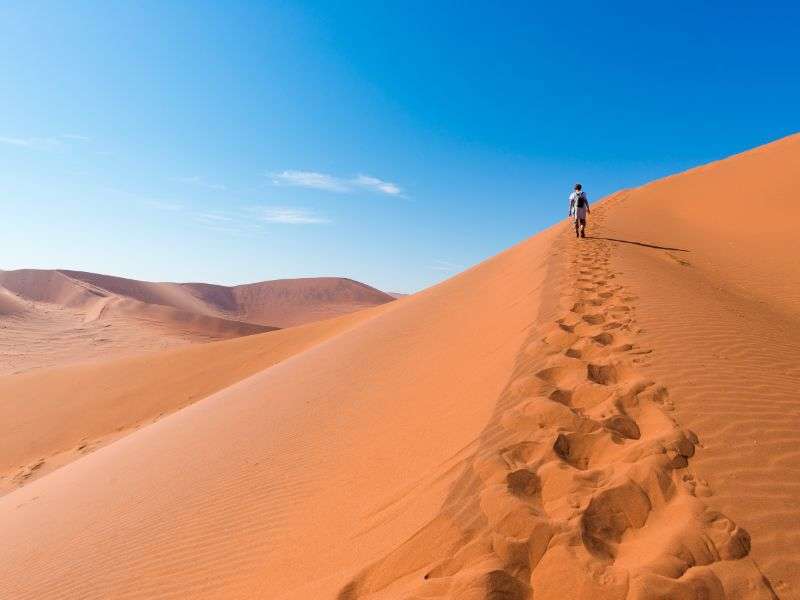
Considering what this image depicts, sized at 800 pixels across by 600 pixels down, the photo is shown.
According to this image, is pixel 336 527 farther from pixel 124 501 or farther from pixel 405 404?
pixel 124 501

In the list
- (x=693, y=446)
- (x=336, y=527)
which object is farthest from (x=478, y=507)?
(x=693, y=446)

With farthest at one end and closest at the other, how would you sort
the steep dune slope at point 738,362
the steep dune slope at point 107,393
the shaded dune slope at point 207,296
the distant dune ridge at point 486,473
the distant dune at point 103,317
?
the shaded dune slope at point 207,296 → the distant dune at point 103,317 → the steep dune slope at point 107,393 → the steep dune slope at point 738,362 → the distant dune ridge at point 486,473

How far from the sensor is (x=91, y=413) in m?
13.5

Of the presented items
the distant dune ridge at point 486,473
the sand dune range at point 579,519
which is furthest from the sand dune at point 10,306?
the sand dune range at point 579,519

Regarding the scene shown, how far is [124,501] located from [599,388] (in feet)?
16.8

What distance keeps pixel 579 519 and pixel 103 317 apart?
45.0 meters

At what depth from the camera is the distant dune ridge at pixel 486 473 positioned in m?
2.16

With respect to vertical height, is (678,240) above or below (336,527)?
above

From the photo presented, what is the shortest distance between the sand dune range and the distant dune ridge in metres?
0.01

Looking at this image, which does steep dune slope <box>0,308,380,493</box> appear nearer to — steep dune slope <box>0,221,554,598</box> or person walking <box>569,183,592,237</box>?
steep dune slope <box>0,221,554,598</box>

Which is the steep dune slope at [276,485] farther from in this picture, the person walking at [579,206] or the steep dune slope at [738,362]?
the person walking at [579,206]

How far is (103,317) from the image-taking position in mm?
38906

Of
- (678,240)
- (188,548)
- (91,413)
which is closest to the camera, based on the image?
(188,548)

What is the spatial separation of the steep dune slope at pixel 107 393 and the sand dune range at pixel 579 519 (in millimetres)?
11172
